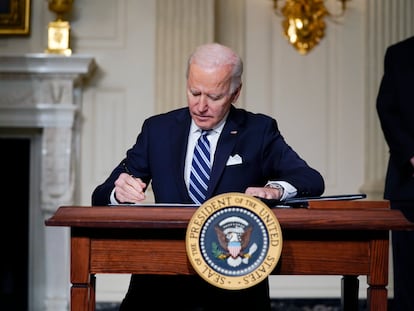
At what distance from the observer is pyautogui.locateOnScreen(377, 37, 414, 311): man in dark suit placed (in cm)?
489

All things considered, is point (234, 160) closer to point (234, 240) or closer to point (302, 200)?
point (302, 200)

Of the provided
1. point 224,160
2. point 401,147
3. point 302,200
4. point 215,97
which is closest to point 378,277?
point 302,200

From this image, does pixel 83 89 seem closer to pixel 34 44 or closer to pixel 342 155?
pixel 34 44

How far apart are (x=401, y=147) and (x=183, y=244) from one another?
6.65ft

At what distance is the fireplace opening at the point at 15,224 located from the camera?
23.7 ft

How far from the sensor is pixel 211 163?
12.4 feet

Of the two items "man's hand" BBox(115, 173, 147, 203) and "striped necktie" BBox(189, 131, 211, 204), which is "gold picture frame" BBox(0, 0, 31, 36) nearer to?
"striped necktie" BBox(189, 131, 211, 204)

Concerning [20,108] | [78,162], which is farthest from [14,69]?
[78,162]

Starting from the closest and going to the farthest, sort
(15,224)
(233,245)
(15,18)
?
1. (233,245)
2. (15,18)
3. (15,224)

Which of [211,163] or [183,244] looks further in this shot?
[211,163]

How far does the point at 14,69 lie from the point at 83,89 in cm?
51

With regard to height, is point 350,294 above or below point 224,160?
below

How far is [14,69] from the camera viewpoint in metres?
6.96

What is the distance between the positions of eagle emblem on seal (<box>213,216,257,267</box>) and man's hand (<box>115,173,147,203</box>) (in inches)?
17.9
